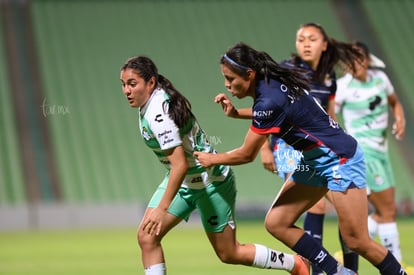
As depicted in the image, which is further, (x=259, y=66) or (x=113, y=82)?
(x=113, y=82)

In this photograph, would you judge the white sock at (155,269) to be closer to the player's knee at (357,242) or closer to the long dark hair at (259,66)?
the player's knee at (357,242)

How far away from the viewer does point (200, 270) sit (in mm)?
8305

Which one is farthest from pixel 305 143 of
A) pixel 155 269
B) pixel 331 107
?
pixel 331 107

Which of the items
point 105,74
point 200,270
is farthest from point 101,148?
point 200,270

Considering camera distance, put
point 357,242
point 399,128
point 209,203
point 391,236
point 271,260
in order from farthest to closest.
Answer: point 399,128 < point 391,236 < point 271,260 < point 209,203 < point 357,242

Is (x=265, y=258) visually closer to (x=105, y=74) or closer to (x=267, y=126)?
(x=267, y=126)

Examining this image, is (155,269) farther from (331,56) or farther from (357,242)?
(331,56)

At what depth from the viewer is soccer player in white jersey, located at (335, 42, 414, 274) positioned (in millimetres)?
7824

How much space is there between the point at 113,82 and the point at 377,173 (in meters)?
11.9

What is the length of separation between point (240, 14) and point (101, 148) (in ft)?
19.9

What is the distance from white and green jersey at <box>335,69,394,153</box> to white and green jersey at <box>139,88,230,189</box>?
8.05 ft

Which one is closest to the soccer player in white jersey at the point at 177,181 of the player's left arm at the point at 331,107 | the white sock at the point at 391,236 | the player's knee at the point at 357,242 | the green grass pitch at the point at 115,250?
the player's knee at the point at 357,242

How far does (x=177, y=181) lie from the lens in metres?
5.34

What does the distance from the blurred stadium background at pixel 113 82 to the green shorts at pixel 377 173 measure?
7.20 metres
